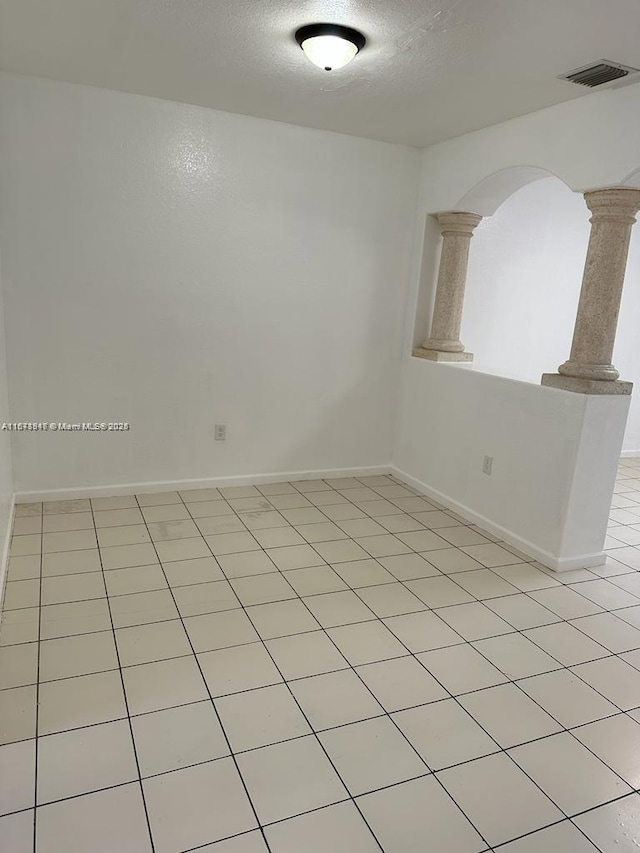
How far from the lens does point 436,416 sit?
14.0ft

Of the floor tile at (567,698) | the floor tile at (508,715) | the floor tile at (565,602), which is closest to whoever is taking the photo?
the floor tile at (508,715)

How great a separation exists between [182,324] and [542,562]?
105 inches

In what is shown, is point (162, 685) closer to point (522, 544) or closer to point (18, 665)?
point (18, 665)

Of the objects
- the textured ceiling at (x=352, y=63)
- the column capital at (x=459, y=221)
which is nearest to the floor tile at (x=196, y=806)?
the textured ceiling at (x=352, y=63)

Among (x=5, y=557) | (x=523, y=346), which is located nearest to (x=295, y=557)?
(x=5, y=557)

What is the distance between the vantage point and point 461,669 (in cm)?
233

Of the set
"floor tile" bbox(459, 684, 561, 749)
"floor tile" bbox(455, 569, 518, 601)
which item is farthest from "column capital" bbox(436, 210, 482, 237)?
"floor tile" bbox(459, 684, 561, 749)

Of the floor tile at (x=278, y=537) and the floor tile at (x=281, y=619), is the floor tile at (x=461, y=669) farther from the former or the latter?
the floor tile at (x=278, y=537)

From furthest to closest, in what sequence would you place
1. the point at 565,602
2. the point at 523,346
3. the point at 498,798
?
the point at 523,346
the point at 565,602
the point at 498,798

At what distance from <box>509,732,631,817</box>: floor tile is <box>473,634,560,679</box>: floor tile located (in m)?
0.35

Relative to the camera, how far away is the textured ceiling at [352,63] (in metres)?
2.22

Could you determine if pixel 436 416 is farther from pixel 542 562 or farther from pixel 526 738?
pixel 526 738

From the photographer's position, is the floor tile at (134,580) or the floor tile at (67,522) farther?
the floor tile at (67,522)

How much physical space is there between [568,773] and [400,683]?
2.02ft
